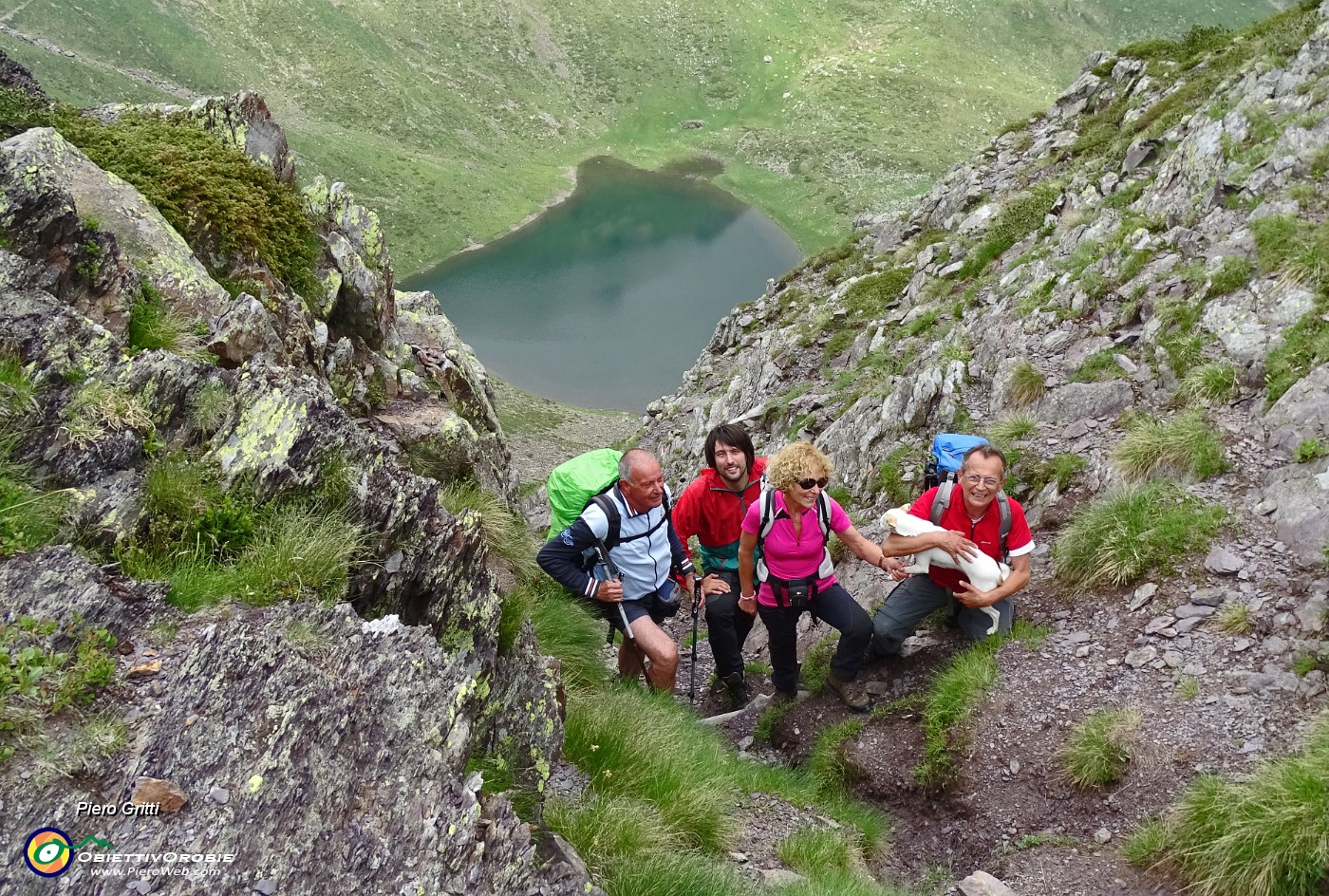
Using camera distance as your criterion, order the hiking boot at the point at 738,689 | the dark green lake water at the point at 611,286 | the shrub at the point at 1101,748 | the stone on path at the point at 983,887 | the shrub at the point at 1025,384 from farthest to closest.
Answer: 1. the dark green lake water at the point at 611,286
2. the shrub at the point at 1025,384
3. the hiking boot at the point at 738,689
4. the shrub at the point at 1101,748
5. the stone on path at the point at 983,887

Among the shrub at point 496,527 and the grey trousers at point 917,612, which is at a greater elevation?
the grey trousers at point 917,612

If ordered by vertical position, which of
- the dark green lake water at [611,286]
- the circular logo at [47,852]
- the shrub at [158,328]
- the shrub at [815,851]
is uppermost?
the shrub at [158,328]

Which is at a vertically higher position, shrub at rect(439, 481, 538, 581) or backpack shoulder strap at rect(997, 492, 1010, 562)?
backpack shoulder strap at rect(997, 492, 1010, 562)

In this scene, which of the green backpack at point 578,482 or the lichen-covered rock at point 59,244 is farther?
the green backpack at point 578,482

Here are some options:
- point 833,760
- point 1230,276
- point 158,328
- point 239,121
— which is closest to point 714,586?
point 833,760

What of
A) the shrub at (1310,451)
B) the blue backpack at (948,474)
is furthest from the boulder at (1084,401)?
the blue backpack at (948,474)

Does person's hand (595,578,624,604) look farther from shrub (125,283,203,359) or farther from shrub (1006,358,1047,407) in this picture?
shrub (1006,358,1047,407)

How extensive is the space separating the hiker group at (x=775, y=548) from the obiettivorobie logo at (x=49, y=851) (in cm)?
519

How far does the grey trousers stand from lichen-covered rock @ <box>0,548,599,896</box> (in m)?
5.51

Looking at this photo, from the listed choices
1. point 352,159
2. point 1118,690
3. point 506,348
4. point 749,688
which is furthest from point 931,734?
point 352,159

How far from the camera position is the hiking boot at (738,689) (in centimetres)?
1075

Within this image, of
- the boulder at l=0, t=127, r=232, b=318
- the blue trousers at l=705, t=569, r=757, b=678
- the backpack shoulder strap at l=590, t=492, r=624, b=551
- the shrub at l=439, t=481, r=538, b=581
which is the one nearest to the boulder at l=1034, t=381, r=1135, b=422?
the blue trousers at l=705, t=569, r=757, b=678

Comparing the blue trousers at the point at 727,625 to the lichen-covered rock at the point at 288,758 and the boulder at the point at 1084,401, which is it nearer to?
the lichen-covered rock at the point at 288,758

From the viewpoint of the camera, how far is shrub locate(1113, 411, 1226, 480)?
31.9 feet
